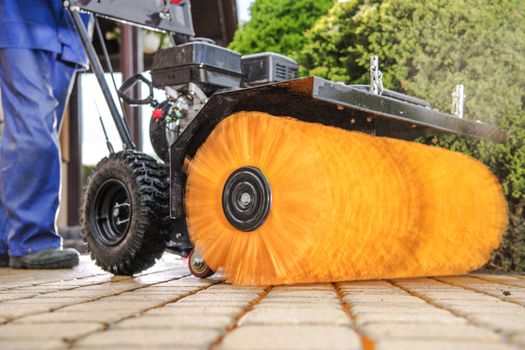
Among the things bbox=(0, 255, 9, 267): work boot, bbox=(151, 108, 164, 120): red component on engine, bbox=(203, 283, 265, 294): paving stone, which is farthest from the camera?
bbox=(0, 255, 9, 267): work boot

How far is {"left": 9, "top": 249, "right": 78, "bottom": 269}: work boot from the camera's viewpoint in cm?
393

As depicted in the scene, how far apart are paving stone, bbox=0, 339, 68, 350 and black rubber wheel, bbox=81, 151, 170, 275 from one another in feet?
5.16

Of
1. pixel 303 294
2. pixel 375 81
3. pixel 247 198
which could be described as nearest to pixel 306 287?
pixel 303 294

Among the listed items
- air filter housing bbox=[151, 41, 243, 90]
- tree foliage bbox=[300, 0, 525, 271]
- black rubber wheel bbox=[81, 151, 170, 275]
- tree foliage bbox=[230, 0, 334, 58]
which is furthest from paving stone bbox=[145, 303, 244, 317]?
tree foliage bbox=[230, 0, 334, 58]

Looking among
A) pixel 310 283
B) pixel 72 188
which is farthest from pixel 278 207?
pixel 72 188

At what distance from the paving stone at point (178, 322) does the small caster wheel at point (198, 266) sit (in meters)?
1.13

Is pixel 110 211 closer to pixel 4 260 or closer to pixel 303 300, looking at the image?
pixel 4 260

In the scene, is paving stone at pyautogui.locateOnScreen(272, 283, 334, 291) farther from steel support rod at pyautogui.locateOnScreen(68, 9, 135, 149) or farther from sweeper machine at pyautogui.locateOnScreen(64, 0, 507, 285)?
steel support rod at pyautogui.locateOnScreen(68, 9, 135, 149)

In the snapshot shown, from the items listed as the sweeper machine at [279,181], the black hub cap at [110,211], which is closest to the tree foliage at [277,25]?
the sweeper machine at [279,181]

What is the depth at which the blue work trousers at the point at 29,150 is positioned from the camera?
153 inches

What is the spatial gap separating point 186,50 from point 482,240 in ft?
5.66

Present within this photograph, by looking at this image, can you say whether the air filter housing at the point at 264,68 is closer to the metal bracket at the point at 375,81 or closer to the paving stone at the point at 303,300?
the metal bracket at the point at 375,81

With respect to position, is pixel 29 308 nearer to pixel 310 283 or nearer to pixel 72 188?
pixel 310 283

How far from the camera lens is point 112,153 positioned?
3.25m
